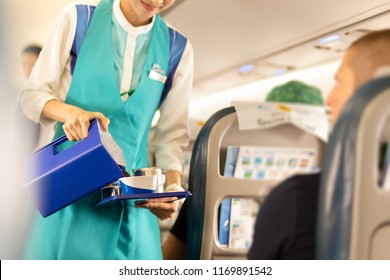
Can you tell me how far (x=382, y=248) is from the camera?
1.12 m

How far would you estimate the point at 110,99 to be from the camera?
1598 mm

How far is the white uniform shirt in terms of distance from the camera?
1.56 meters

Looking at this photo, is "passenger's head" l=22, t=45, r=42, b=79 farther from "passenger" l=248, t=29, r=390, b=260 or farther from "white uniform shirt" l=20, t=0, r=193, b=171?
"passenger" l=248, t=29, r=390, b=260

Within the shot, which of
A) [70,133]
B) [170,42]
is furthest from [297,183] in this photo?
[170,42]

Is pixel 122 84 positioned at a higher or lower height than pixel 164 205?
higher

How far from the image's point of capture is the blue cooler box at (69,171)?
1380 millimetres

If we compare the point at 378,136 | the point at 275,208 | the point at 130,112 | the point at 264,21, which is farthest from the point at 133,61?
the point at 378,136

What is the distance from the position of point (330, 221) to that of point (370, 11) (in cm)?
117

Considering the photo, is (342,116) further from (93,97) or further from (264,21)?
(264,21)

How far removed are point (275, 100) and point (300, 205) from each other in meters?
0.49

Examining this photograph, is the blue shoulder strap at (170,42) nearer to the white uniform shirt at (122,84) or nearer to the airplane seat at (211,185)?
the white uniform shirt at (122,84)

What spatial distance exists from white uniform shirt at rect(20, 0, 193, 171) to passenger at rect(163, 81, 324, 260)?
220 millimetres

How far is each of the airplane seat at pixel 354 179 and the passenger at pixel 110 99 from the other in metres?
0.67

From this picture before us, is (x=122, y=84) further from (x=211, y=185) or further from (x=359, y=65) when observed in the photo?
(x=359, y=65)
